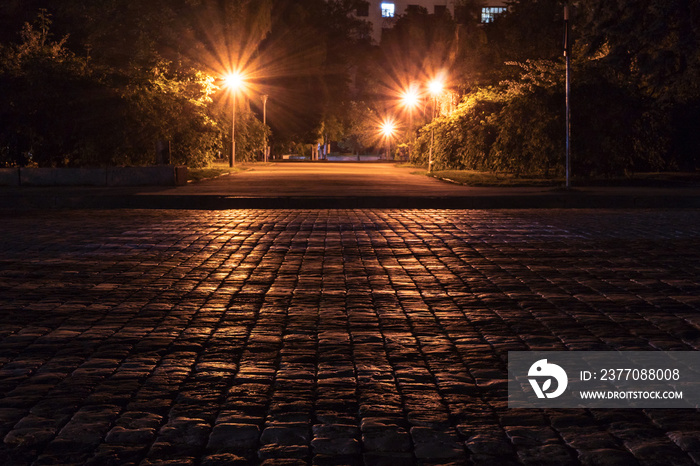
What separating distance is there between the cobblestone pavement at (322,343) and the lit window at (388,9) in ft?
409

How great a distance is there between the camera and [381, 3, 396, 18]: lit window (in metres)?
134

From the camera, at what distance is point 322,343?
6652 mm

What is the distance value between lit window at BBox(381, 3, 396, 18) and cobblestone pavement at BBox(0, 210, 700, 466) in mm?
124575

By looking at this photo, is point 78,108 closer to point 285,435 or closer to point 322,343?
point 322,343

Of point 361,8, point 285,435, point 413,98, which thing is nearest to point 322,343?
point 285,435

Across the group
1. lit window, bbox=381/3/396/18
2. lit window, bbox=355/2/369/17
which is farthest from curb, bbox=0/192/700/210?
lit window, bbox=381/3/396/18

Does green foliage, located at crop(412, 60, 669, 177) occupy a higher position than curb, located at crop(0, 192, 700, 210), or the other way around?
green foliage, located at crop(412, 60, 669, 177)

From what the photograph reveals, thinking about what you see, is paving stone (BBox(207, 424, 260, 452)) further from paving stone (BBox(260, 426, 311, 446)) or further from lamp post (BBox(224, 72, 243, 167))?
lamp post (BBox(224, 72, 243, 167))

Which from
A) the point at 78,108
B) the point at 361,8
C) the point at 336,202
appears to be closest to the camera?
the point at 336,202

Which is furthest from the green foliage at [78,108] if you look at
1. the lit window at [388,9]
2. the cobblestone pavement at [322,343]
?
the lit window at [388,9]

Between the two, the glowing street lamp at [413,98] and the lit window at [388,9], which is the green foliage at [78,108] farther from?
the lit window at [388,9]

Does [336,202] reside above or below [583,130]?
below

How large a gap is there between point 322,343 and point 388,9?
13305cm

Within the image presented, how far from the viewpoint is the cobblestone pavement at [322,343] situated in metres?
4.37
